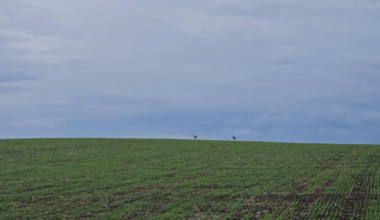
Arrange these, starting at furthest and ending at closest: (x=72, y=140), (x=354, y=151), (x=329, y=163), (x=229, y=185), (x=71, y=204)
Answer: (x=72, y=140) < (x=354, y=151) < (x=329, y=163) < (x=229, y=185) < (x=71, y=204)

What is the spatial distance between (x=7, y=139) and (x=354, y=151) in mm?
59840

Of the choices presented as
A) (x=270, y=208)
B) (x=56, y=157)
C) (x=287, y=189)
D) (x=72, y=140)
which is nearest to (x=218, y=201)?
(x=270, y=208)

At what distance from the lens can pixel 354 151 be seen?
66.8m

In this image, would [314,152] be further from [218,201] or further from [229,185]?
[218,201]

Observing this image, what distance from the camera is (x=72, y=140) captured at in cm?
8181

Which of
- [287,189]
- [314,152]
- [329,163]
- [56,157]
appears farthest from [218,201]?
[314,152]

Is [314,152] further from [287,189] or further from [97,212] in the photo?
[97,212]

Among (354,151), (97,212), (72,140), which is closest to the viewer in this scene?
(97,212)

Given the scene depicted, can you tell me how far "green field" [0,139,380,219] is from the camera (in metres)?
27.6

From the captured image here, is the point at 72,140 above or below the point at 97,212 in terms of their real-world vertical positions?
above

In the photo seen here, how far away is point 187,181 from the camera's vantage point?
4088 centimetres

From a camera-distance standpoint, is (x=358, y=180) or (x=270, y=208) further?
(x=358, y=180)

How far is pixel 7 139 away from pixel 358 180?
6530 cm

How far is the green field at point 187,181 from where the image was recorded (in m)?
27.6
